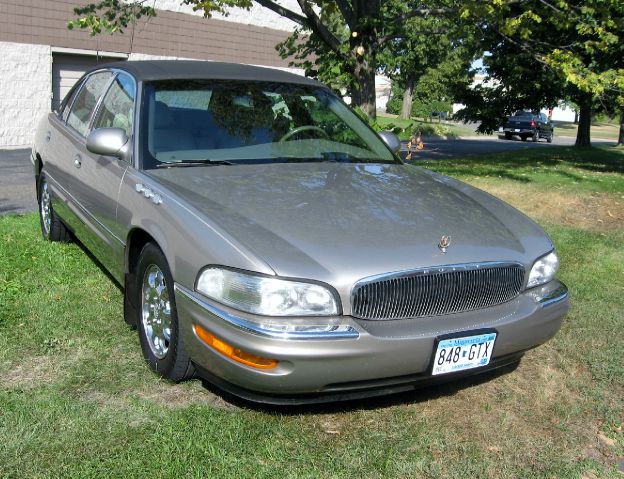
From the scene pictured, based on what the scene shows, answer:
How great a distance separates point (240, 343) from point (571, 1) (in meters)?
11.2

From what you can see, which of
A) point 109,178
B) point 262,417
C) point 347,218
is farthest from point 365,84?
point 262,417

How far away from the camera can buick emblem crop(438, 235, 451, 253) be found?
3126mm

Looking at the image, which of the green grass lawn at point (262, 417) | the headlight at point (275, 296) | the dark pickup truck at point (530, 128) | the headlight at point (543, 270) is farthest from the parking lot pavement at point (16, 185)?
the dark pickup truck at point (530, 128)

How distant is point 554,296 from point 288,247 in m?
1.45

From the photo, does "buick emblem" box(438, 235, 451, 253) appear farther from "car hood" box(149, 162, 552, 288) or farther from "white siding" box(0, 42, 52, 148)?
"white siding" box(0, 42, 52, 148)

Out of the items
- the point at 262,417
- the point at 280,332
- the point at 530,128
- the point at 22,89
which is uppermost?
the point at 22,89

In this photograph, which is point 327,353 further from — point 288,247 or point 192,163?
point 192,163

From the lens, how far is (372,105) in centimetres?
1088

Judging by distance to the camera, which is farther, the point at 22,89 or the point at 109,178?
the point at 22,89

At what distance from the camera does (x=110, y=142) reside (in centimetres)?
383

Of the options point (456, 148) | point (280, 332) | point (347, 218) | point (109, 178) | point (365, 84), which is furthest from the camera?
point (456, 148)

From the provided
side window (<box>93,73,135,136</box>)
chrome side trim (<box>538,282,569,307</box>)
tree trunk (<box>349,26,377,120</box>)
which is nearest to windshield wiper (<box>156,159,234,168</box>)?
side window (<box>93,73,135,136</box>)

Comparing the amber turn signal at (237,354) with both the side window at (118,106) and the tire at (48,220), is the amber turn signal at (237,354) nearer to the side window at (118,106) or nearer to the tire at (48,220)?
the side window at (118,106)

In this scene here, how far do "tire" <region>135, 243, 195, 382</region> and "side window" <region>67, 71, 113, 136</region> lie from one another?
5.67 feet
